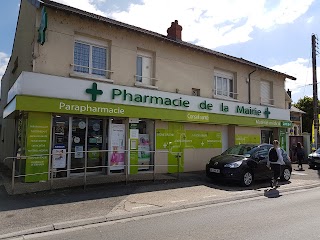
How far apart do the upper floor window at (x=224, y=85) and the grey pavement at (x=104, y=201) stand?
617cm

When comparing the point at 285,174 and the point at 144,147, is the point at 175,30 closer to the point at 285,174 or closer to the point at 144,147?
the point at 144,147

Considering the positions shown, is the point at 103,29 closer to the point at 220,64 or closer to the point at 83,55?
the point at 83,55

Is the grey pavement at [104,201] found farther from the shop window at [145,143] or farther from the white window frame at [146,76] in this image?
the white window frame at [146,76]

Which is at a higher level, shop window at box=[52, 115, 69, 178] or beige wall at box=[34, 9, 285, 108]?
beige wall at box=[34, 9, 285, 108]

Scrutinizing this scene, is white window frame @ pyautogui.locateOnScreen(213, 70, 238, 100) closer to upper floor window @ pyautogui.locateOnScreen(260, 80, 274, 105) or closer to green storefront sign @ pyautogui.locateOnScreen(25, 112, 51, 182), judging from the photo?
upper floor window @ pyautogui.locateOnScreen(260, 80, 274, 105)

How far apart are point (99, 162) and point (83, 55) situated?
4.19 metres

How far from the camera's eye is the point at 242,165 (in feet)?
35.4

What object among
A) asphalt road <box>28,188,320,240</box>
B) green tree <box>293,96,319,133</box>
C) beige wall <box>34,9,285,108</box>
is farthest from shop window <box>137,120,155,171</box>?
green tree <box>293,96,319,133</box>

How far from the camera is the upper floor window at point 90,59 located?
36.7 feet

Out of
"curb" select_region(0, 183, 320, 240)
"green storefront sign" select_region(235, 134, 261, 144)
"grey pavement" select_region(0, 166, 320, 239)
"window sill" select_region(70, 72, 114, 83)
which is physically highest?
"window sill" select_region(70, 72, 114, 83)

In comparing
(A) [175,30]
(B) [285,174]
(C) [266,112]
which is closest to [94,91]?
(A) [175,30]

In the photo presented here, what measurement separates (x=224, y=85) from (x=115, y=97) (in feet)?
24.1

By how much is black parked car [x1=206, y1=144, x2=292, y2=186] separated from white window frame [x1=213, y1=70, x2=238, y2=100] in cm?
440

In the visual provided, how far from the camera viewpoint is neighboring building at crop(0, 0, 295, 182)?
32.7ft
